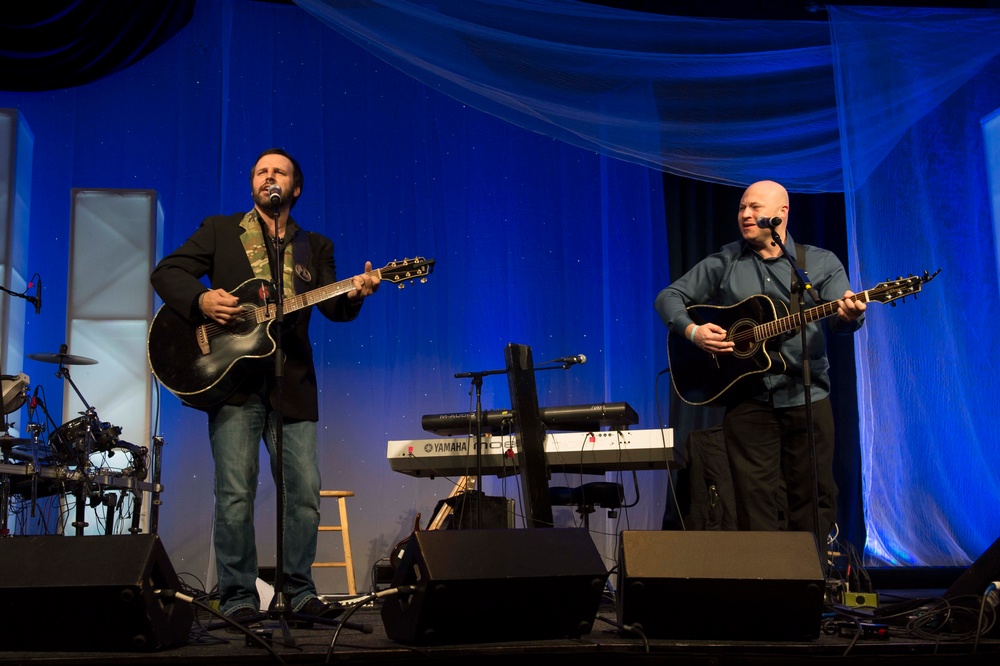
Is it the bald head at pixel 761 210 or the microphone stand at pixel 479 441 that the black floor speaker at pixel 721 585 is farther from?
the microphone stand at pixel 479 441

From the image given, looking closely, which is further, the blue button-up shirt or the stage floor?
the blue button-up shirt

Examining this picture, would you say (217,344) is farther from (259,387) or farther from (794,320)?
(794,320)

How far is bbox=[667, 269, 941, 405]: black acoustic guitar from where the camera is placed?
3.67 metres

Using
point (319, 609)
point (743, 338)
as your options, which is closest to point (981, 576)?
point (743, 338)

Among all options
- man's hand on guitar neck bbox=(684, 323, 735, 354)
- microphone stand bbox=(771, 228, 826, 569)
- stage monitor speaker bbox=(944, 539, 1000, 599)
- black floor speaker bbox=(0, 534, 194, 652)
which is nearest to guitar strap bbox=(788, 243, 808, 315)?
microphone stand bbox=(771, 228, 826, 569)

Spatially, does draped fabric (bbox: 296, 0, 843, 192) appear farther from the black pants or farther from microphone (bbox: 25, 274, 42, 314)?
microphone (bbox: 25, 274, 42, 314)

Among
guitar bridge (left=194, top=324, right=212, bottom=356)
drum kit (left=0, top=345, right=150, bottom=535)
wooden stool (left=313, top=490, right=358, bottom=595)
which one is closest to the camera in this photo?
guitar bridge (left=194, top=324, right=212, bottom=356)

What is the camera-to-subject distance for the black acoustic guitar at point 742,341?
367cm

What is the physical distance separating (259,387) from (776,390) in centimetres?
197

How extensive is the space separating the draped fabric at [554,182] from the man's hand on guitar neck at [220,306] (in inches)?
59.9

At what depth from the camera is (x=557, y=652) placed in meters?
2.48

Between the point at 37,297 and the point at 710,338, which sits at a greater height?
the point at 37,297

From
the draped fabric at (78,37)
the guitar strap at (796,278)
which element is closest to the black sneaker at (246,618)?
the guitar strap at (796,278)

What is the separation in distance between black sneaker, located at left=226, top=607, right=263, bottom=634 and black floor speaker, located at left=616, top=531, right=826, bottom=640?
3.87 ft
